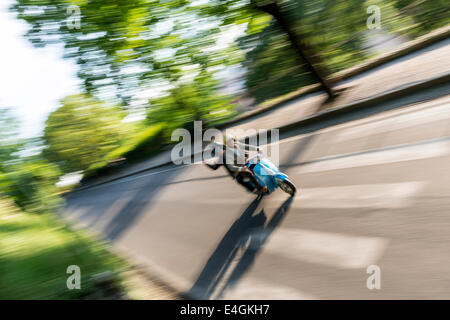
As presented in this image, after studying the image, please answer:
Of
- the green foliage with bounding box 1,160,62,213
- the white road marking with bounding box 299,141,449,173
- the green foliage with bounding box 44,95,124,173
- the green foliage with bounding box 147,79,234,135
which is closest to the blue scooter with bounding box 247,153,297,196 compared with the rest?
the white road marking with bounding box 299,141,449,173

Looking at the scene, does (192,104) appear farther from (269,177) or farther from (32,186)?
(32,186)

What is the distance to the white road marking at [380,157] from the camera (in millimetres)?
A: 5859

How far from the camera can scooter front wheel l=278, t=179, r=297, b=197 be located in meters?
6.81

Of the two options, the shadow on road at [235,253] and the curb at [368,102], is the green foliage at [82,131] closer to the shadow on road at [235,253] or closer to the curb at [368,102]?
the curb at [368,102]

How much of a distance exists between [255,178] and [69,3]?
9499mm

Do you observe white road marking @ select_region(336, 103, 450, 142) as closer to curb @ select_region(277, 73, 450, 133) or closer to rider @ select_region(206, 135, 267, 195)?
curb @ select_region(277, 73, 450, 133)

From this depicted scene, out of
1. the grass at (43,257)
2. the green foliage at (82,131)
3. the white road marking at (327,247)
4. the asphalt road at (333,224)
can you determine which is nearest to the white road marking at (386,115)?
the asphalt road at (333,224)

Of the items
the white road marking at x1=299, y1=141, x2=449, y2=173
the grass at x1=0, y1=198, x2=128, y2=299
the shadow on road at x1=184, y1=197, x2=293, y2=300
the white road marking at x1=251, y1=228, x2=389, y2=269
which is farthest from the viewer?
the white road marking at x1=299, y1=141, x2=449, y2=173

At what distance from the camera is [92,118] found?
15898 mm

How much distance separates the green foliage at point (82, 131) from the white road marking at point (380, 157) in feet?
32.0

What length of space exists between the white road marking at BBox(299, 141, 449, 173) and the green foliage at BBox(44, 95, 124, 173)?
384 inches

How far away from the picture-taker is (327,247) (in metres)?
4.93
